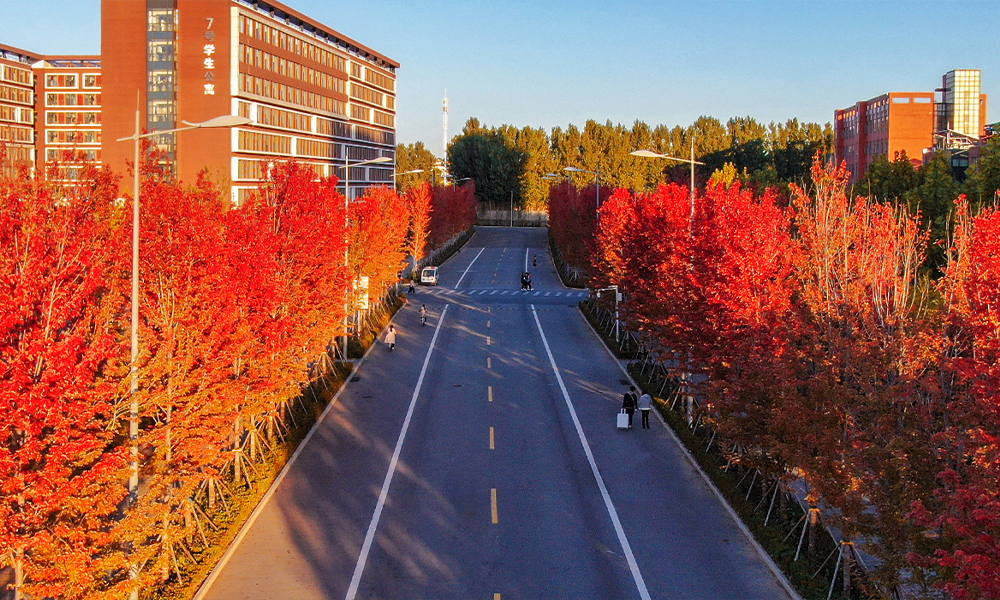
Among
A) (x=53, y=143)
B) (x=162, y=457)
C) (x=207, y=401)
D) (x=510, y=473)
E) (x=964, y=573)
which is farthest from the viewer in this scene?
(x=53, y=143)

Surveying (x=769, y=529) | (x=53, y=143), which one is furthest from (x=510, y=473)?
(x=53, y=143)

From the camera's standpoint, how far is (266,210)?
87.7 ft

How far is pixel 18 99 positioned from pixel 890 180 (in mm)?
88608

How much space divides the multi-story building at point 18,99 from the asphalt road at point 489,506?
7634 centimetres

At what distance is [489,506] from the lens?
22.5 metres

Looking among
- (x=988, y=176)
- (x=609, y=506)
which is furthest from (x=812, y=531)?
(x=988, y=176)

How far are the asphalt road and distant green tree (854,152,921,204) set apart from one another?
75.3ft

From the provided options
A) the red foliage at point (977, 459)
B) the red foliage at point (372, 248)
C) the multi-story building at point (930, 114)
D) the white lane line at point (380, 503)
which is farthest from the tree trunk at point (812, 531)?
the multi-story building at point (930, 114)

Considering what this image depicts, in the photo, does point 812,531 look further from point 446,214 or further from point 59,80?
point 59,80

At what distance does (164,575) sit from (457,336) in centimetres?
3287

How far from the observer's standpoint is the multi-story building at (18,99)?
315ft

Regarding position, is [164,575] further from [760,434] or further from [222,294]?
[760,434]

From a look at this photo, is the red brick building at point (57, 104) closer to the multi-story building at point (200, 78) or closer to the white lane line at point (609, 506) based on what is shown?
the multi-story building at point (200, 78)

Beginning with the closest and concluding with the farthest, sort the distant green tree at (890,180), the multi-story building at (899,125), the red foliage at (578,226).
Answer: the distant green tree at (890,180) < the red foliage at (578,226) < the multi-story building at (899,125)
